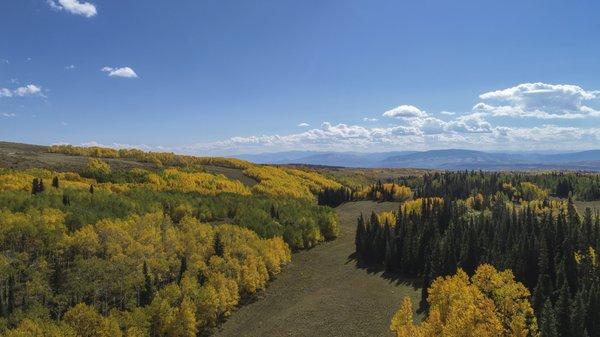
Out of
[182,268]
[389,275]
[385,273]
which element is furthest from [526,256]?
[182,268]

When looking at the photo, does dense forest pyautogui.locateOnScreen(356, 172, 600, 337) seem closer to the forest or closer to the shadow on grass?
the forest

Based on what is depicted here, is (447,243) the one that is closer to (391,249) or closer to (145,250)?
(391,249)

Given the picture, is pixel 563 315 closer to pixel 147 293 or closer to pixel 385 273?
pixel 385 273

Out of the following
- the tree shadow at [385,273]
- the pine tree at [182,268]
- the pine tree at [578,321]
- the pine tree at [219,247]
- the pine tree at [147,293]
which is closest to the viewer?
the pine tree at [578,321]

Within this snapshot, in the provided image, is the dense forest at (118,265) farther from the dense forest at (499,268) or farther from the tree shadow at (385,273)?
the dense forest at (499,268)

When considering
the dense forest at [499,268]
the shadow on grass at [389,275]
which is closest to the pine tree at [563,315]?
the dense forest at [499,268]

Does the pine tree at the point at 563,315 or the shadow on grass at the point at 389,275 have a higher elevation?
the pine tree at the point at 563,315
